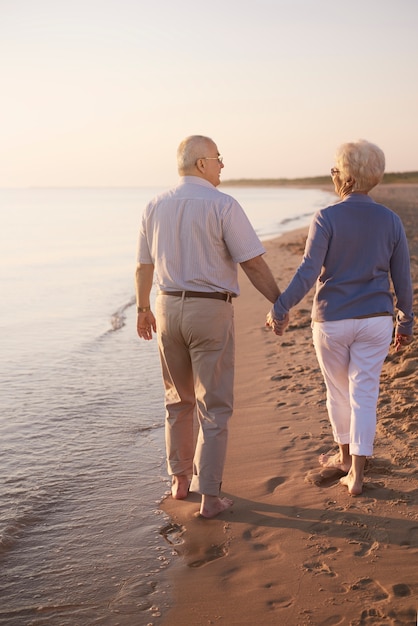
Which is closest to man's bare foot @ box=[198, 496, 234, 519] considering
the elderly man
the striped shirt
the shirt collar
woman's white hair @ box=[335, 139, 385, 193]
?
the elderly man

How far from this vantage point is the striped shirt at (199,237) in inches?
141

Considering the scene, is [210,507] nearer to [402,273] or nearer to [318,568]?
[318,568]

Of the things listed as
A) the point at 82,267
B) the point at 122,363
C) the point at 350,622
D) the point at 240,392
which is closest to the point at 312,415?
the point at 240,392

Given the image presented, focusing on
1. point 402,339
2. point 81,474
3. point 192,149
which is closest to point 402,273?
point 402,339

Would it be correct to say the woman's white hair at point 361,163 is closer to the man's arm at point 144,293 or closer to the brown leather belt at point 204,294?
the brown leather belt at point 204,294

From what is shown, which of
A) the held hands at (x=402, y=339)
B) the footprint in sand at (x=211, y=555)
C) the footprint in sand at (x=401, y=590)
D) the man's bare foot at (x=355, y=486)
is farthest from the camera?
the held hands at (x=402, y=339)

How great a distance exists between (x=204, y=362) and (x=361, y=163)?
1.33 meters

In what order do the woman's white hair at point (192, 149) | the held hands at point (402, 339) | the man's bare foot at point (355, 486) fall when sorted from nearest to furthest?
1. the woman's white hair at point (192, 149)
2. the man's bare foot at point (355, 486)
3. the held hands at point (402, 339)

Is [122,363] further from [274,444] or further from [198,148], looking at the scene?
[198,148]

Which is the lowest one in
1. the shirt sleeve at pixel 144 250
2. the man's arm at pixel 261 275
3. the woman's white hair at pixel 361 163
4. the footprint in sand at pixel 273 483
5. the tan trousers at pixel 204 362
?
the footprint in sand at pixel 273 483

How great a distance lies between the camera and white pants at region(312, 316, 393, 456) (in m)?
3.73

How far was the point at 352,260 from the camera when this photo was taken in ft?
12.1

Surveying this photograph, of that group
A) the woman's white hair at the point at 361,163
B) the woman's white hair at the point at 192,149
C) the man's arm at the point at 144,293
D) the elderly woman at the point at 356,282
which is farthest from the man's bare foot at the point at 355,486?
the woman's white hair at the point at 192,149

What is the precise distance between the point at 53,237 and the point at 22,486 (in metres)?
26.0
